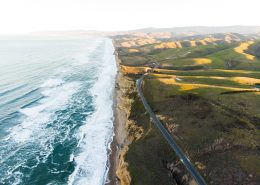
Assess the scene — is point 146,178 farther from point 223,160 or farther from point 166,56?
point 166,56

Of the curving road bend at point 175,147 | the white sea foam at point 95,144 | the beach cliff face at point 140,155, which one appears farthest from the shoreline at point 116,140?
the curving road bend at point 175,147

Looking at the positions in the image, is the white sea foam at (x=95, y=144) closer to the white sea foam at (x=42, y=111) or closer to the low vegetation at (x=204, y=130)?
the low vegetation at (x=204, y=130)

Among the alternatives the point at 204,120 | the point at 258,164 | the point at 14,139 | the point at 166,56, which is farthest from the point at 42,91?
the point at 166,56

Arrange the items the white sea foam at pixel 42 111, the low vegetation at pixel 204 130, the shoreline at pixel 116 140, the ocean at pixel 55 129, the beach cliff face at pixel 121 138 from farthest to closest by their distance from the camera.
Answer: the white sea foam at pixel 42 111 → the ocean at pixel 55 129 → the shoreline at pixel 116 140 → the beach cliff face at pixel 121 138 → the low vegetation at pixel 204 130

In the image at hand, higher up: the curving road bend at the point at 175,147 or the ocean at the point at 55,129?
the curving road bend at the point at 175,147

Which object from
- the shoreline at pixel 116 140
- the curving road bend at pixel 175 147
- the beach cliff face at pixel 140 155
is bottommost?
the shoreline at pixel 116 140

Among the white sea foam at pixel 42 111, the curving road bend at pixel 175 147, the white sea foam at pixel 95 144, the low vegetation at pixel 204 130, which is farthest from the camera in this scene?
the white sea foam at pixel 42 111

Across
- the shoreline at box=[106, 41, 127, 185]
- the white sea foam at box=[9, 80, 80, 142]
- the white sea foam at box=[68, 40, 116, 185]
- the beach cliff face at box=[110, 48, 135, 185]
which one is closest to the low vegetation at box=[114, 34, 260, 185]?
the beach cliff face at box=[110, 48, 135, 185]

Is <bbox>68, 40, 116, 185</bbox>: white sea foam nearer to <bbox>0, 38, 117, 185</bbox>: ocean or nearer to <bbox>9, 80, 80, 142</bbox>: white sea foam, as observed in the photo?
<bbox>0, 38, 117, 185</bbox>: ocean
